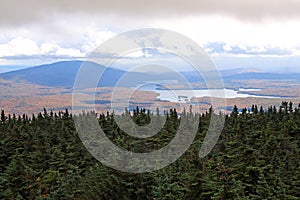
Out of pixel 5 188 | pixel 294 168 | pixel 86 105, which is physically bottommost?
pixel 5 188

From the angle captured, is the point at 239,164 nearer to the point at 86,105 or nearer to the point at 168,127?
the point at 168,127

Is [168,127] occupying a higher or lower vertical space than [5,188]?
higher

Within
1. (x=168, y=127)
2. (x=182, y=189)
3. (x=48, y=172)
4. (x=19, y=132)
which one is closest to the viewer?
(x=182, y=189)

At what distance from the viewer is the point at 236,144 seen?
39.9 meters

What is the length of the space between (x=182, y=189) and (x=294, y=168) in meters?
10.9

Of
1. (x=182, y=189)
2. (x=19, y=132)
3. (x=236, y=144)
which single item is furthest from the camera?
(x=19, y=132)

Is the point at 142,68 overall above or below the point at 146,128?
above

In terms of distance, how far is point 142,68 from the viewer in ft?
107

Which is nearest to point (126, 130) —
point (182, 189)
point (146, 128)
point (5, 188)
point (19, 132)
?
point (146, 128)

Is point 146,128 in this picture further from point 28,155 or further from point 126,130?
point 28,155

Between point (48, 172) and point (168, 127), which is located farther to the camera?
point (168, 127)

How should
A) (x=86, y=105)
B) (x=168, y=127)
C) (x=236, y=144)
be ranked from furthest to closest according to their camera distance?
(x=86, y=105), (x=168, y=127), (x=236, y=144)

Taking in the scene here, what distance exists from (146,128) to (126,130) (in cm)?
346

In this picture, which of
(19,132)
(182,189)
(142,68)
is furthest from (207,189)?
(19,132)
